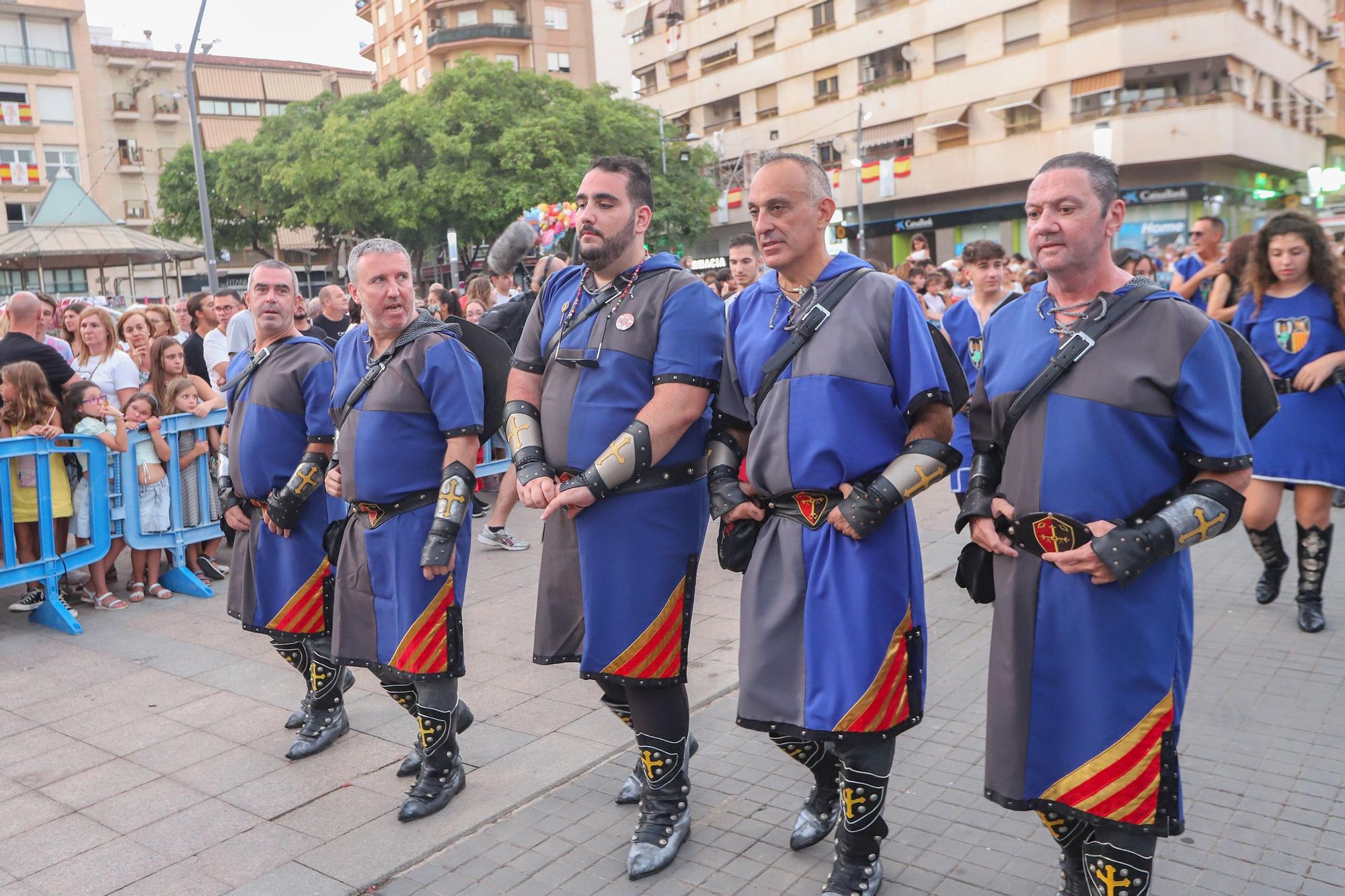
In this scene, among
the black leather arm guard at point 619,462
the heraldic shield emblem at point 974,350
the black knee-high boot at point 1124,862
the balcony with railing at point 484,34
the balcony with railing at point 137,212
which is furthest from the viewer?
the balcony with railing at point 137,212

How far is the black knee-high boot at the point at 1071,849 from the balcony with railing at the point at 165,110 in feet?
209

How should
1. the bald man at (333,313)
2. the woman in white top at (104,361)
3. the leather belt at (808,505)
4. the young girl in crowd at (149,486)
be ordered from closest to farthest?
the leather belt at (808,505), the young girl in crowd at (149,486), the woman in white top at (104,361), the bald man at (333,313)

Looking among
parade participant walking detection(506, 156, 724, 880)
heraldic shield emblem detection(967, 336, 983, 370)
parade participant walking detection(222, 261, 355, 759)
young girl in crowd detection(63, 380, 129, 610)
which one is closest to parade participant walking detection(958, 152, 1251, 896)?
parade participant walking detection(506, 156, 724, 880)

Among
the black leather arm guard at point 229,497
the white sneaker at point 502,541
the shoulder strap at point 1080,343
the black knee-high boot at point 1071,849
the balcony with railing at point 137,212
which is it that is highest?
the balcony with railing at point 137,212

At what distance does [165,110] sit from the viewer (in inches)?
2304

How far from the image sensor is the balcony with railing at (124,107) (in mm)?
57031

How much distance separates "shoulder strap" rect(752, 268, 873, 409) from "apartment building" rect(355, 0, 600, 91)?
56.7 meters

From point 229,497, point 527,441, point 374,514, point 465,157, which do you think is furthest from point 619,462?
point 465,157

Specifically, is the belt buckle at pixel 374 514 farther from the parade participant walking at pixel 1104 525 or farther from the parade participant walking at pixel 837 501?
the parade participant walking at pixel 1104 525

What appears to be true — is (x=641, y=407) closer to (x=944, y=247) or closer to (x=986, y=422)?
(x=986, y=422)

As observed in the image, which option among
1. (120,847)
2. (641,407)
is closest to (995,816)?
(641,407)

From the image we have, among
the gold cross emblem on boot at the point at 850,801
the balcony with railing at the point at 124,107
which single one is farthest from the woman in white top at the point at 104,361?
the balcony with railing at the point at 124,107

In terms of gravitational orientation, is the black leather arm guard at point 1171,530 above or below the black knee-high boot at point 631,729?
above

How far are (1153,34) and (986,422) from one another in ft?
113
